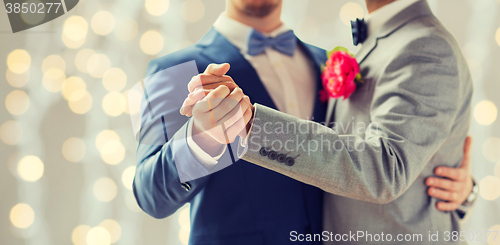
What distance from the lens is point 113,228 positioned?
155 cm

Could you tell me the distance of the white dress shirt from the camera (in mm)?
942

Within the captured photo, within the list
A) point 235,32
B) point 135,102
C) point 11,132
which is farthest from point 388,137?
point 11,132

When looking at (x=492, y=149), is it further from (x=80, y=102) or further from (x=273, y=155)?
(x=80, y=102)

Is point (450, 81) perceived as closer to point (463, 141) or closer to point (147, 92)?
point (463, 141)

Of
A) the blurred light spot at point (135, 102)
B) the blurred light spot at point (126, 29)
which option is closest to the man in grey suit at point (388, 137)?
the blurred light spot at point (135, 102)

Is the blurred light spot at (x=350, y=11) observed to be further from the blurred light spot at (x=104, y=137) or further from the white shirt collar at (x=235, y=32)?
the blurred light spot at (x=104, y=137)

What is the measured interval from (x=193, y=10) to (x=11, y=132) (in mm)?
940

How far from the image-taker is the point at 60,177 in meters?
1.49

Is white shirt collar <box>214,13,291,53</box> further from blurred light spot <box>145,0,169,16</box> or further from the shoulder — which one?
blurred light spot <box>145,0,169,16</box>

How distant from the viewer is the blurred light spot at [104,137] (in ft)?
4.88

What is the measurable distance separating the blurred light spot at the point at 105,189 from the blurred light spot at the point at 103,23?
651mm

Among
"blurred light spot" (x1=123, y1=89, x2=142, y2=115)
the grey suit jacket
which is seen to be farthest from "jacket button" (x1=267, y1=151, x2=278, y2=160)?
"blurred light spot" (x1=123, y1=89, x2=142, y2=115)

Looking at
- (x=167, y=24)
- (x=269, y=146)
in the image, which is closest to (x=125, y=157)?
(x=167, y=24)

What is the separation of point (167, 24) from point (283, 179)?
0.93 m
